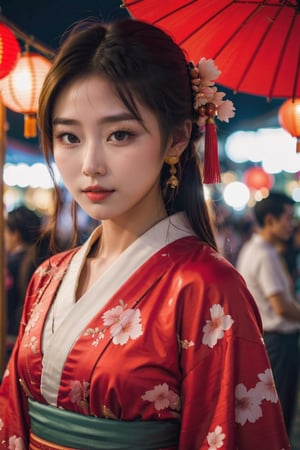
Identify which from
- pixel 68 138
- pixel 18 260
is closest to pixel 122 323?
pixel 68 138

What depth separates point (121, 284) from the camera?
2199 mm

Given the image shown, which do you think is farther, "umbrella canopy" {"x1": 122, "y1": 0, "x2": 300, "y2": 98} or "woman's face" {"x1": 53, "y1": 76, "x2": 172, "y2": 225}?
"umbrella canopy" {"x1": 122, "y1": 0, "x2": 300, "y2": 98}

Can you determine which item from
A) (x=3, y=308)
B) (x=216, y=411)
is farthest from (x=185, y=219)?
(x=3, y=308)

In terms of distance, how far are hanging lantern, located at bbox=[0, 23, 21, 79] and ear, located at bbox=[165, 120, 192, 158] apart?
6.96 feet

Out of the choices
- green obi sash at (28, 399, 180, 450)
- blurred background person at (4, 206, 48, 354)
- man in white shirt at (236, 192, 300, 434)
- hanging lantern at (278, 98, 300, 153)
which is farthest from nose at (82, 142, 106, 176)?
blurred background person at (4, 206, 48, 354)

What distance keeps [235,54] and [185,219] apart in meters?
1.04

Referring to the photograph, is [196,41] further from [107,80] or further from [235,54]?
[107,80]

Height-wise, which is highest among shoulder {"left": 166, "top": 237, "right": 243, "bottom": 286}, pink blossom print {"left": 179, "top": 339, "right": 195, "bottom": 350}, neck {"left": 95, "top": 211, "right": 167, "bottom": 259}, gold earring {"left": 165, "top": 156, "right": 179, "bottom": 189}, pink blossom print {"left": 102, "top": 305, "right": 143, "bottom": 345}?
gold earring {"left": 165, "top": 156, "right": 179, "bottom": 189}

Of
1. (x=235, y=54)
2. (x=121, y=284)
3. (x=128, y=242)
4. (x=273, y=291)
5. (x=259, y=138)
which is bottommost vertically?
(x=273, y=291)

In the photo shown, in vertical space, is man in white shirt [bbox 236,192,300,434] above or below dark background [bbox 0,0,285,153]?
below

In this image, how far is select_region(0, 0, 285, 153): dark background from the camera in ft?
9.20

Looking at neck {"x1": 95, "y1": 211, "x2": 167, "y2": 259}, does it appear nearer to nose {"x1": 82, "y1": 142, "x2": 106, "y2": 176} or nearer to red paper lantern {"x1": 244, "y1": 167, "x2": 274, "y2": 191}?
nose {"x1": 82, "y1": 142, "x2": 106, "y2": 176}

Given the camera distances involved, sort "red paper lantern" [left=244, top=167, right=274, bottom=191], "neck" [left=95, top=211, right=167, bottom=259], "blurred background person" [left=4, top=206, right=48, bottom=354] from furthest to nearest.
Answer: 1. "red paper lantern" [left=244, top=167, right=274, bottom=191]
2. "blurred background person" [left=4, top=206, right=48, bottom=354]
3. "neck" [left=95, top=211, right=167, bottom=259]

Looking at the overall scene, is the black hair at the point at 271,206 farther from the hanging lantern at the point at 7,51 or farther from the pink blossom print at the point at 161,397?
the pink blossom print at the point at 161,397
